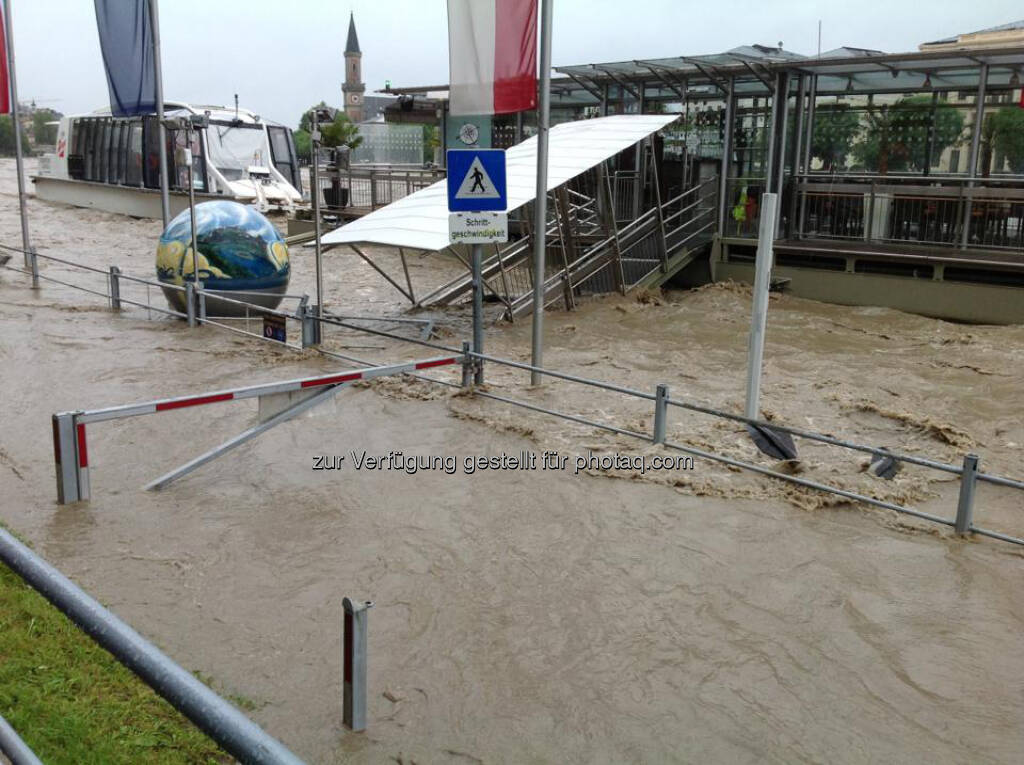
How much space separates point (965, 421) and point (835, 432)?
180 cm

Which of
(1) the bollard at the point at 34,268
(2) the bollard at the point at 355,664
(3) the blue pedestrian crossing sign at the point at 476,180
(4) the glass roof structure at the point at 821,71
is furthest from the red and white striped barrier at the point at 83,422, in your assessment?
(4) the glass roof structure at the point at 821,71

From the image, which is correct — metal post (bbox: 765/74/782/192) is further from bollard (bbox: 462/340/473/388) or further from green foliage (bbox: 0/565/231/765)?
green foliage (bbox: 0/565/231/765)

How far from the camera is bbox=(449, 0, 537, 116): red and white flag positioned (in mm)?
10117

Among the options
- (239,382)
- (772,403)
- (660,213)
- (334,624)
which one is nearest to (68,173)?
(660,213)

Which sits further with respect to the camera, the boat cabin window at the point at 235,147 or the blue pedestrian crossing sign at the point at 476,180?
the boat cabin window at the point at 235,147

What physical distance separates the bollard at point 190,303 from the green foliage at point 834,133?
43.2ft

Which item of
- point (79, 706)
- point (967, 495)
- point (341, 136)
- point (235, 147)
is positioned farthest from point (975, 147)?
point (341, 136)

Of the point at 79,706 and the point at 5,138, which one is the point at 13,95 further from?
the point at 5,138

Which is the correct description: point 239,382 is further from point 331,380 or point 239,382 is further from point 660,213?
point 660,213

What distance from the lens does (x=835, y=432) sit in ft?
32.6

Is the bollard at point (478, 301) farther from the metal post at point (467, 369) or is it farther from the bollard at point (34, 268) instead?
the bollard at point (34, 268)

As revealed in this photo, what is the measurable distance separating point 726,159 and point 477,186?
12.3 meters

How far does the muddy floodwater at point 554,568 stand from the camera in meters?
4.52

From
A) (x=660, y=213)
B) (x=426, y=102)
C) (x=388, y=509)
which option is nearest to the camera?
(x=388, y=509)
